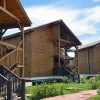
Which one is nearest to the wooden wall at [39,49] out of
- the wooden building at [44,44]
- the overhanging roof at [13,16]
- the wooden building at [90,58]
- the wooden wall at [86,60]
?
the wooden building at [44,44]

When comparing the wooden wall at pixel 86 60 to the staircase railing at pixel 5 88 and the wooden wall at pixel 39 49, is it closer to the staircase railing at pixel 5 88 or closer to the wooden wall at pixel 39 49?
the wooden wall at pixel 39 49

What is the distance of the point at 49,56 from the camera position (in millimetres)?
32844

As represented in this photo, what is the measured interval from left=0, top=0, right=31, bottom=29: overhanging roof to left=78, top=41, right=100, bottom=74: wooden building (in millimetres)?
23172

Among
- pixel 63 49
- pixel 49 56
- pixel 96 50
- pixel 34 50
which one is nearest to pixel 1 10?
pixel 34 50

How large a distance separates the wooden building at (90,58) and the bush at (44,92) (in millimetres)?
26341

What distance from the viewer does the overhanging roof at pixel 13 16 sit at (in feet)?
63.7

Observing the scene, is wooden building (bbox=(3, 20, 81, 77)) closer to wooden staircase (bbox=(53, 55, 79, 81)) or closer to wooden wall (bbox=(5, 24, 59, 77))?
wooden wall (bbox=(5, 24, 59, 77))

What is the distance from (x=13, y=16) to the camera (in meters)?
19.6

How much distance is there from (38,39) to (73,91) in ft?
41.1

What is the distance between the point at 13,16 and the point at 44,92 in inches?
233

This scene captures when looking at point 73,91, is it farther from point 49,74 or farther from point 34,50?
point 49,74

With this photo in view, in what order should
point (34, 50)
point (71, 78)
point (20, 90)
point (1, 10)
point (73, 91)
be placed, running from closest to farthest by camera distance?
point (20, 90) → point (1, 10) → point (73, 91) → point (34, 50) → point (71, 78)

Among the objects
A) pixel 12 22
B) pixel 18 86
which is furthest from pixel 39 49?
pixel 18 86

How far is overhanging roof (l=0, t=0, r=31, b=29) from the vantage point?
19406mm
